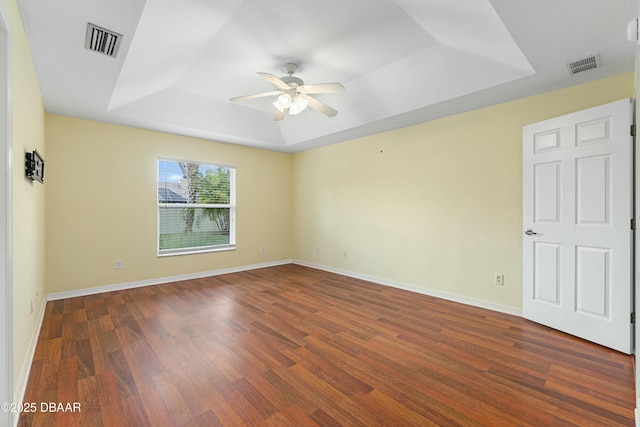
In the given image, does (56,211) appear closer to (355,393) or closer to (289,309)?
(289,309)

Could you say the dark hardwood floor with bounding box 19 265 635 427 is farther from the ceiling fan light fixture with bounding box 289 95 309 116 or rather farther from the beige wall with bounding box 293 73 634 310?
the ceiling fan light fixture with bounding box 289 95 309 116

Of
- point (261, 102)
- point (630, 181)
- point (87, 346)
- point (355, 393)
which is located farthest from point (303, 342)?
point (261, 102)

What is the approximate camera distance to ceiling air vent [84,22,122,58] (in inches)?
85.0

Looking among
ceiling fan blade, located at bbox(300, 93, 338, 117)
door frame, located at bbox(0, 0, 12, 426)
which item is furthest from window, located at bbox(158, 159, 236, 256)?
door frame, located at bbox(0, 0, 12, 426)

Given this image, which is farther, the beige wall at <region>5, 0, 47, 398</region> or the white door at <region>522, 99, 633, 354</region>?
the white door at <region>522, 99, 633, 354</region>

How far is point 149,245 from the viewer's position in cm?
455

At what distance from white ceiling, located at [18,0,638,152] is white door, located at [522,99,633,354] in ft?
1.82

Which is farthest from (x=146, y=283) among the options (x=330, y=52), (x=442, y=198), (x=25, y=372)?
(x=442, y=198)

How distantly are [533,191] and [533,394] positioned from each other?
199 centimetres

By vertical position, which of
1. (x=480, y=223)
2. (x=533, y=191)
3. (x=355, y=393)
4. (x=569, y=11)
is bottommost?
(x=355, y=393)

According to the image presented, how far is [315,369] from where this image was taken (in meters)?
2.16

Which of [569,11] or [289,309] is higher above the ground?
[569,11]

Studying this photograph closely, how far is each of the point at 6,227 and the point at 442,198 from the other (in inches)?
161

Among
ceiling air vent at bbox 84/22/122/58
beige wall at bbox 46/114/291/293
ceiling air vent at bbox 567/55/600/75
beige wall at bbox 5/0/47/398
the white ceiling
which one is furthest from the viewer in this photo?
beige wall at bbox 46/114/291/293
